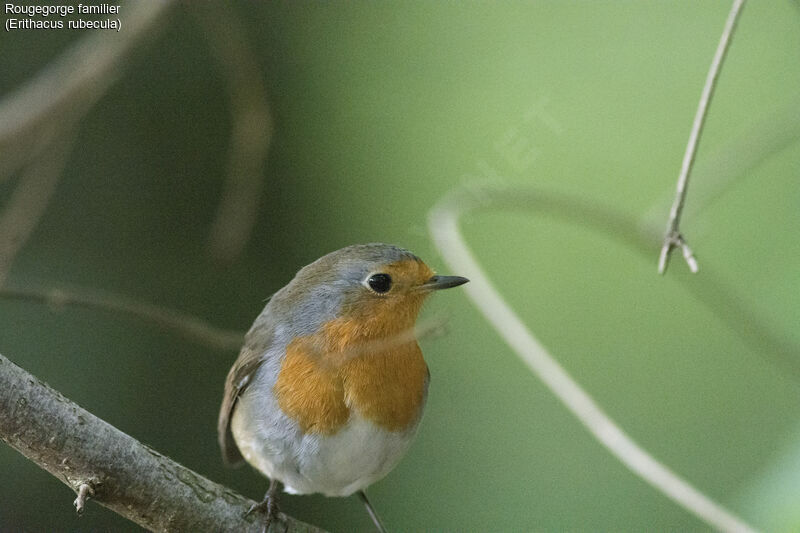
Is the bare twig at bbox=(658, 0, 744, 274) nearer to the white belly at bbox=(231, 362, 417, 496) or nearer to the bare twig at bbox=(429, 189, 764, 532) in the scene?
the bare twig at bbox=(429, 189, 764, 532)

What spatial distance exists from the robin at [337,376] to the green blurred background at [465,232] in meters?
1.16

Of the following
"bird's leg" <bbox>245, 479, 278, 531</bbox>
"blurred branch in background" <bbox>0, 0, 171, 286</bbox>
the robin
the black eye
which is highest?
"blurred branch in background" <bbox>0, 0, 171, 286</bbox>

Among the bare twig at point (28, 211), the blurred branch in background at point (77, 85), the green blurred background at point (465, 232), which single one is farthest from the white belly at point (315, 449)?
the green blurred background at point (465, 232)

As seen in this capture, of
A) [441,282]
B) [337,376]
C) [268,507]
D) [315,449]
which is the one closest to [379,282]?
[441,282]

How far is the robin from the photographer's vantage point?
286cm

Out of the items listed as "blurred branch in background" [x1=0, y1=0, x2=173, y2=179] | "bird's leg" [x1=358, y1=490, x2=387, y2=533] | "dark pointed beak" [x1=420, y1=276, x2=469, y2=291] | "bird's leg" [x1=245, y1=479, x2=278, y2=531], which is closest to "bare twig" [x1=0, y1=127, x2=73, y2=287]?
"blurred branch in background" [x1=0, y1=0, x2=173, y2=179]

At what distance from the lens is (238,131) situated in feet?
13.2

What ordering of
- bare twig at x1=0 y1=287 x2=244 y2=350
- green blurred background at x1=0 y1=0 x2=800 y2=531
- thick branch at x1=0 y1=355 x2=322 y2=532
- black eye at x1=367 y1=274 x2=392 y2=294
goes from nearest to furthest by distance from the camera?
thick branch at x1=0 y1=355 x2=322 y2=532, bare twig at x1=0 y1=287 x2=244 y2=350, black eye at x1=367 y1=274 x2=392 y2=294, green blurred background at x1=0 y1=0 x2=800 y2=531

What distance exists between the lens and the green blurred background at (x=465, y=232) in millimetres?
4453

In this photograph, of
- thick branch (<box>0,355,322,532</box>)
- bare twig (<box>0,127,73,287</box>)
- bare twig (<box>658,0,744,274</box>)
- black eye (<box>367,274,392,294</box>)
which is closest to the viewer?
bare twig (<box>658,0,744,274</box>)

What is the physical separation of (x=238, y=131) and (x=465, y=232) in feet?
5.43

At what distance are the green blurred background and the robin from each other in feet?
3.82

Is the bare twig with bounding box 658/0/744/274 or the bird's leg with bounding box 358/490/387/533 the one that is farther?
the bird's leg with bounding box 358/490/387/533

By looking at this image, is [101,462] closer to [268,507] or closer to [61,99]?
[268,507]
